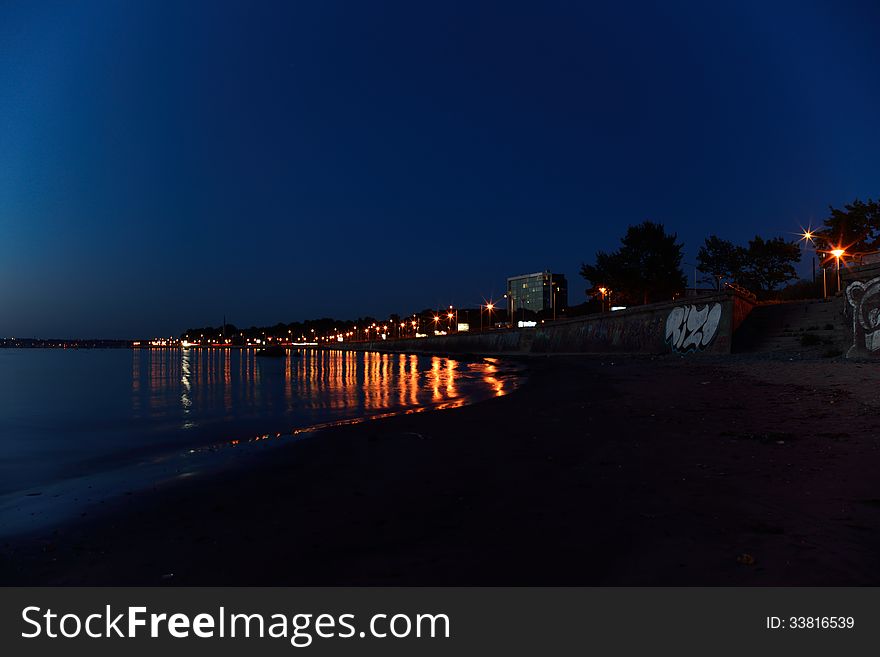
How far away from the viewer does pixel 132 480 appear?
28.1ft

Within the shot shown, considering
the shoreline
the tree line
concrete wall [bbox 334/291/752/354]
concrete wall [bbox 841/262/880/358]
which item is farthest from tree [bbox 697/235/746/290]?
the shoreline

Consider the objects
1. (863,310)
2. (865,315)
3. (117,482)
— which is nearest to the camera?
(117,482)

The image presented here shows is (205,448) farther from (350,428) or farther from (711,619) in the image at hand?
(711,619)

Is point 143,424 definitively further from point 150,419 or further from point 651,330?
point 651,330

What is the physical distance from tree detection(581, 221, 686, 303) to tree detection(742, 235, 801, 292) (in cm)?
1146

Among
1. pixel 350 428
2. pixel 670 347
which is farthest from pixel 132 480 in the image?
pixel 670 347

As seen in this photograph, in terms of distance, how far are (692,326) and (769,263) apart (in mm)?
49309

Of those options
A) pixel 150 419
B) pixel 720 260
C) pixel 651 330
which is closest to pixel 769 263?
pixel 720 260

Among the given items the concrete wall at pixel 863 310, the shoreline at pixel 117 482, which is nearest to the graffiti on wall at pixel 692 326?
the concrete wall at pixel 863 310

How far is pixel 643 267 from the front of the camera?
7706 centimetres

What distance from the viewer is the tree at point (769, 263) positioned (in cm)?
7825

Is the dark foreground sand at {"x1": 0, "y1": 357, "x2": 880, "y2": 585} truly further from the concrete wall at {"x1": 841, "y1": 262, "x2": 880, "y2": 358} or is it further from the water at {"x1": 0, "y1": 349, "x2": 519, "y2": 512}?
the concrete wall at {"x1": 841, "y1": 262, "x2": 880, "y2": 358}

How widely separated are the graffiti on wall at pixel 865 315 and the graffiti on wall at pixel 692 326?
13086mm

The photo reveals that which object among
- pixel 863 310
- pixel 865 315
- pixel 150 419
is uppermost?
pixel 863 310
